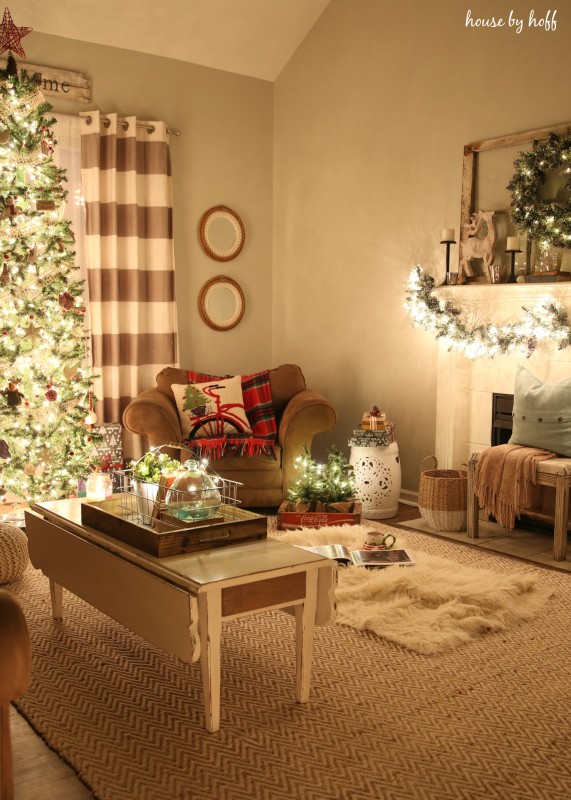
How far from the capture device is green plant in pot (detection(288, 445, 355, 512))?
4488 mm

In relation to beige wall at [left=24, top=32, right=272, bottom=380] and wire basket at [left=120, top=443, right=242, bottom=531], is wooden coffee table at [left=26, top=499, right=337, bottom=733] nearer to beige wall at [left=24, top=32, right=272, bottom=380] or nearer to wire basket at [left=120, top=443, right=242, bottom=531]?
wire basket at [left=120, top=443, right=242, bottom=531]

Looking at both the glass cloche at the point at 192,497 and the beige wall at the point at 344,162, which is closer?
the glass cloche at the point at 192,497

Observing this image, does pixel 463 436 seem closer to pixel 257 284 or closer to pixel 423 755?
pixel 257 284

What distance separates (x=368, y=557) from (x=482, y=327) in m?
1.76

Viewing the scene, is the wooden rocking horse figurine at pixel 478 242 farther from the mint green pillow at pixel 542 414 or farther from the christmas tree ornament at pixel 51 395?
the christmas tree ornament at pixel 51 395

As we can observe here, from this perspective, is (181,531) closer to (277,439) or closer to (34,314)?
(34,314)

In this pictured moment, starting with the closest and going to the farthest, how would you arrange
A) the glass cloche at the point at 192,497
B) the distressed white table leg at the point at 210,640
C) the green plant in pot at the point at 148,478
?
the distressed white table leg at the point at 210,640 < the glass cloche at the point at 192,497 < the green plant in pot at the point at 148,478

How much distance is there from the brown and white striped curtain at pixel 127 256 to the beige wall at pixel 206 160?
20 cm

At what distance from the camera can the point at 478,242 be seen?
469 cm

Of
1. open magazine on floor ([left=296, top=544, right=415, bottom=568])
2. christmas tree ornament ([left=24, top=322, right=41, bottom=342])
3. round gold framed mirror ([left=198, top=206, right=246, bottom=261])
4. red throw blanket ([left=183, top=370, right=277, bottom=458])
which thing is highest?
round gold framed mirror ([left=198, top=206, right=246, bottom=261])

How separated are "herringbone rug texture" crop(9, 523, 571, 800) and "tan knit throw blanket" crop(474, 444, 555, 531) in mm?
948

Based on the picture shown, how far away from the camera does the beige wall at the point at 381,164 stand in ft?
15.3

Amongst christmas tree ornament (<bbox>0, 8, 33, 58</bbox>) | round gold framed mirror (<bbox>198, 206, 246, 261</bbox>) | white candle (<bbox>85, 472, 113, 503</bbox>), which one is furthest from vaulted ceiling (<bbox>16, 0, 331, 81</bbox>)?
white candle (<bbox>85, 472, 113, 503</bbox>)

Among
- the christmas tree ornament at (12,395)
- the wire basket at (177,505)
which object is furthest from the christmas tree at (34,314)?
the wire basket at (177,505)
